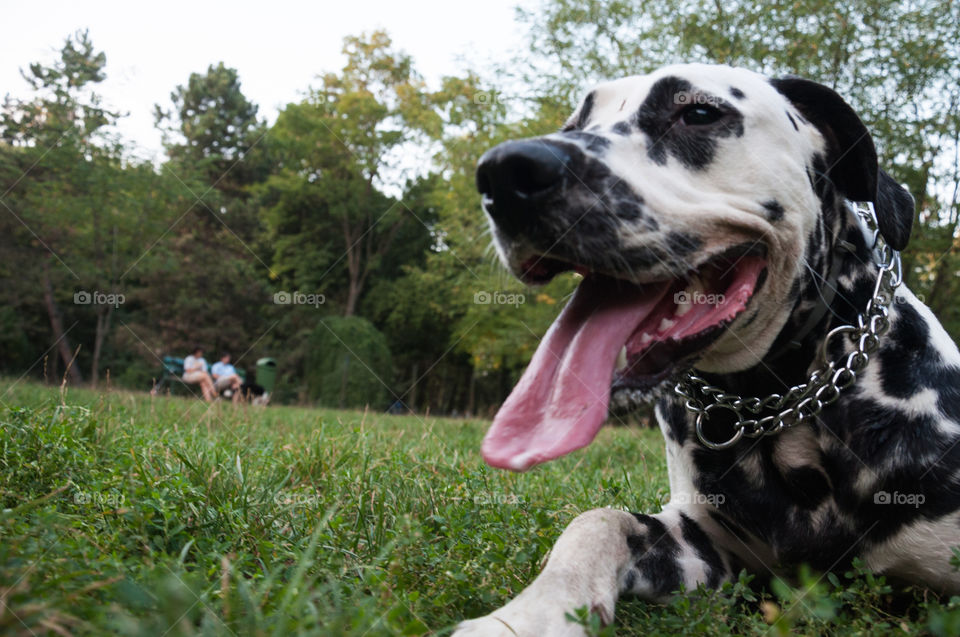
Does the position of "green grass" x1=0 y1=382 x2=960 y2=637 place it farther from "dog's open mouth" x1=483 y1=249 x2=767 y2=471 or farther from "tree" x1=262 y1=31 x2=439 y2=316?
"tree" x1=262 y1=31 x2=439 y2=316

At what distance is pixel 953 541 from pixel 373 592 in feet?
5.48

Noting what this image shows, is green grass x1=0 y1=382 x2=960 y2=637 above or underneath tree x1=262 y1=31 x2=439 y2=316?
underneath

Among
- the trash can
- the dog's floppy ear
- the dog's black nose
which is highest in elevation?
the dog's floppy ear

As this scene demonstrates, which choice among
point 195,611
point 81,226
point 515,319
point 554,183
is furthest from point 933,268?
point 81,226

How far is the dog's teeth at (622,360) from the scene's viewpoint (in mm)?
2113

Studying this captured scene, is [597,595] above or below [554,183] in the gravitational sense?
below

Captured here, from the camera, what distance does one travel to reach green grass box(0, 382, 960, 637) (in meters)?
1.40

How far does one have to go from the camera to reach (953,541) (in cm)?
208

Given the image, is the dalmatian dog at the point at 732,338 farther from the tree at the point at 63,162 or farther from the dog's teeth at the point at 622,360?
the tree at the point at 63,162

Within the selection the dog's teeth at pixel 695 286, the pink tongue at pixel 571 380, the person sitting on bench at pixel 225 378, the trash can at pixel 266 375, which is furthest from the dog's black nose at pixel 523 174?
the trash can at pixel 266 375

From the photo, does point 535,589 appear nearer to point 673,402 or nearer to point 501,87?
point 673,402

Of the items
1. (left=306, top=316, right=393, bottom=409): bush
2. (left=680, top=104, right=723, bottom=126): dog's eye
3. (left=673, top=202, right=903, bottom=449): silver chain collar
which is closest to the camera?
(left=673, top=202, right=903, bottom=449): silver chain collar

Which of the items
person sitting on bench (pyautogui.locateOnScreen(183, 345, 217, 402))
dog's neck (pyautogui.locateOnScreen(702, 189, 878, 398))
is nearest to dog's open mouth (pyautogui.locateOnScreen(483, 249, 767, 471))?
dog's neck (pyautogui.locateOnScreen(702, 189, 878, 398))

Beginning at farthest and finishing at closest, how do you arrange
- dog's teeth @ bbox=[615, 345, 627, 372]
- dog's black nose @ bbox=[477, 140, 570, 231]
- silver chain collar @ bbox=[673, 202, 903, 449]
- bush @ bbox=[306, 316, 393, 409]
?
bush @ bbox=[306, 316, 393, 409] < silver chain collar @ bbox=[673, 202, 903, 449] < dog's teeth @ bbox=[615, 345, 627, 372] < dog's black nose @ bbox=[477, 140, 570, 231]
